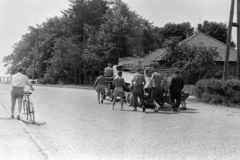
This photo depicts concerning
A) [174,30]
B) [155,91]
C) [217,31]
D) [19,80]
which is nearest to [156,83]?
[155,91]

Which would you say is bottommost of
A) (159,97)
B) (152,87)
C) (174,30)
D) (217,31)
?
(159,97)

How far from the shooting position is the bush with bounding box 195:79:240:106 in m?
17.2

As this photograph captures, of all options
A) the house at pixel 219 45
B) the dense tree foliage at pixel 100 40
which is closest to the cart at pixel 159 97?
the dense tree foliage at pixel 100 40

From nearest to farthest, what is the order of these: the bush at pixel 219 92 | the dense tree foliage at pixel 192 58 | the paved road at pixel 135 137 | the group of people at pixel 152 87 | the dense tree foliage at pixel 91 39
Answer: the paved road at pixel 135 137
the group of people at pixel 152 87
the bush at pixel 219 92
the dense tree foliage at pixel 192 58
the dense tree foliage at pixel 91 39

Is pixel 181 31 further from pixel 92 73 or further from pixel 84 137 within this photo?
pixel 84 137

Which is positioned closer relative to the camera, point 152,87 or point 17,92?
point 17,92

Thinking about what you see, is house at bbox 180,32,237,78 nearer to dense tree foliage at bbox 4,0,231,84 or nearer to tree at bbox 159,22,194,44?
dense tree foliage at bbox 4,0,231,84

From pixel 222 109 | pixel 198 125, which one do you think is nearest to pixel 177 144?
pixel 198 125

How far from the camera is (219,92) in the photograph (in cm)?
1823

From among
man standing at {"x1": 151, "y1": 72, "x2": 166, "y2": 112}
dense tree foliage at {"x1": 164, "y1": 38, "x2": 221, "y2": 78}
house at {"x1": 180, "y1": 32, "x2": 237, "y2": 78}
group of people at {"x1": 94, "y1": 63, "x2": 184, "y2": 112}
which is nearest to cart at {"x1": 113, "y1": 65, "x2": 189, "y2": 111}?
group of people at {"x1": 94, "y1": 63, "x2": 184, "y2": 112}

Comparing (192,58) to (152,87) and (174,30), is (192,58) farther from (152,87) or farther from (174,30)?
(174,30)

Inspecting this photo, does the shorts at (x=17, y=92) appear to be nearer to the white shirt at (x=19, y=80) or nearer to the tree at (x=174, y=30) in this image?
the white shirt at (x=19, y=80)

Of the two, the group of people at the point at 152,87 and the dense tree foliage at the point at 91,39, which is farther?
the dense tree foliage at the point at 91,39

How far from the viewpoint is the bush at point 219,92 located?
17203mm
